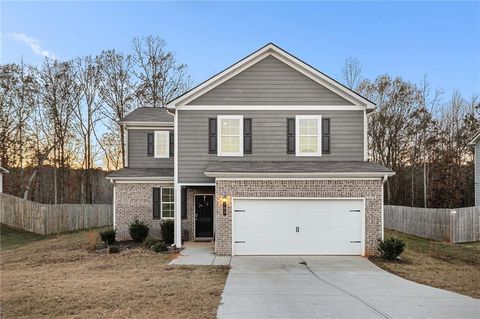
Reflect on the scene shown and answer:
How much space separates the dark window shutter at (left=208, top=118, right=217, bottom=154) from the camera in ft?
55.1

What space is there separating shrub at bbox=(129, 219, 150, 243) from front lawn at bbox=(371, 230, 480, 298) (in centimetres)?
974

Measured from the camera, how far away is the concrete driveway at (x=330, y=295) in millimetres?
7793

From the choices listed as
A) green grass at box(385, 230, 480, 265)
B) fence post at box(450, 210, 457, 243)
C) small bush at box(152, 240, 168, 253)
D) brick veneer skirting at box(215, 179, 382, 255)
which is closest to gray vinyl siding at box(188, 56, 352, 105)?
brick veneer skirting at box(215, 179, 382, 255)

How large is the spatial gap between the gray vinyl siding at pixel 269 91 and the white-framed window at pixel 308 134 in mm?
664

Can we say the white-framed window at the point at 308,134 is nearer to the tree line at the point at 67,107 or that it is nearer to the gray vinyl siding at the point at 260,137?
the gray vinyl siding at the point at 260,137

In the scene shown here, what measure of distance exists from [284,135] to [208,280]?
7.76 metres

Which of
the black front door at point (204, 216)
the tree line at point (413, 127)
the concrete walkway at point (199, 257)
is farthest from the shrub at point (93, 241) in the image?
the tree line at point (413, 127)

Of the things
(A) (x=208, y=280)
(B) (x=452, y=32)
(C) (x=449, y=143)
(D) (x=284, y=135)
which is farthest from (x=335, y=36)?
(C) (x=449, y=143)

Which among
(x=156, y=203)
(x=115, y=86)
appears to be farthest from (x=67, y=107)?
(x=156, y=203)

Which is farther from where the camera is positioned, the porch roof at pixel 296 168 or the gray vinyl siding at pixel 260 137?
the gray vinyl siding at pixel 260 137

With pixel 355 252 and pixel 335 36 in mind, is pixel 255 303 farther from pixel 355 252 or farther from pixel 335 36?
pixel 335 36

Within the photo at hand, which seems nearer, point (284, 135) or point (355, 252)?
point (355, 252)

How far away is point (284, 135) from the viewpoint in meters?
16.8

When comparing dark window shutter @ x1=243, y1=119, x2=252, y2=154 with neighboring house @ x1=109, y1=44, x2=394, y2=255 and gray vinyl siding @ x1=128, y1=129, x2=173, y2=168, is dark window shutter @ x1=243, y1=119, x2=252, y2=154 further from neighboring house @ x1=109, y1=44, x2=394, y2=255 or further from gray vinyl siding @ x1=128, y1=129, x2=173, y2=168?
gray vinyl siding @ x1=128, y1=129, x2=173, y2=168
